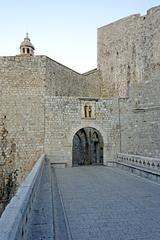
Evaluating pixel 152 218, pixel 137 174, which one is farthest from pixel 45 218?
pixel 137 174

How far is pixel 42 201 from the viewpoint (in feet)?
17.0

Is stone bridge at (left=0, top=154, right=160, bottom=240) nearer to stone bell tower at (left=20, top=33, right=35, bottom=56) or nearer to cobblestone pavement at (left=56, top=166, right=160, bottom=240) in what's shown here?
cobblestone pavement at (left=56, top=166, right=160, bottom=240)

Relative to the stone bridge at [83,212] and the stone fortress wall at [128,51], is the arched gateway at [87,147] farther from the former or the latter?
the stone bridge at [83,212]

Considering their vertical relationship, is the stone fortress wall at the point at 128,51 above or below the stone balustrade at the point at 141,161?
above

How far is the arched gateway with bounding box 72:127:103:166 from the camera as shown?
20.7 m

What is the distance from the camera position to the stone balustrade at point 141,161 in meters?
8.79

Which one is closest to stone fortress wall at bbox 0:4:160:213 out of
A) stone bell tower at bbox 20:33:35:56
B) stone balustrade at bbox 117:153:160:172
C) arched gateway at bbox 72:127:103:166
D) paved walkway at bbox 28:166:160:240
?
stone balustrade at bbox 117:153:160:172

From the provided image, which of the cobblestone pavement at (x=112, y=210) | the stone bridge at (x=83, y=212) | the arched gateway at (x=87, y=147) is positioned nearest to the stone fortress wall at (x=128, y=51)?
the arched gateway at (x=87, y=147)

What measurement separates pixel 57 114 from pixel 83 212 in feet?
29.3

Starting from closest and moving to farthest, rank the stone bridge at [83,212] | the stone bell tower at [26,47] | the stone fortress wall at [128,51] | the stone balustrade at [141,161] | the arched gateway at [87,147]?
the stone bridge at [83,212], the stone balustrade at [141,161], the stone fortress wall at [128,51], the arched gateway at [87,147], the stone bell tower at [26,47]

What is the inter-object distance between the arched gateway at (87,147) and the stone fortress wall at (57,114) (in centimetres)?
655

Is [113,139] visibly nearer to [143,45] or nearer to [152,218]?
[143,45]

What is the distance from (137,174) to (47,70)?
7.30 metres

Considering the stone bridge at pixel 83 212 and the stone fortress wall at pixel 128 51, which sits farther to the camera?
the stone fortress wall at pixel 128 51
